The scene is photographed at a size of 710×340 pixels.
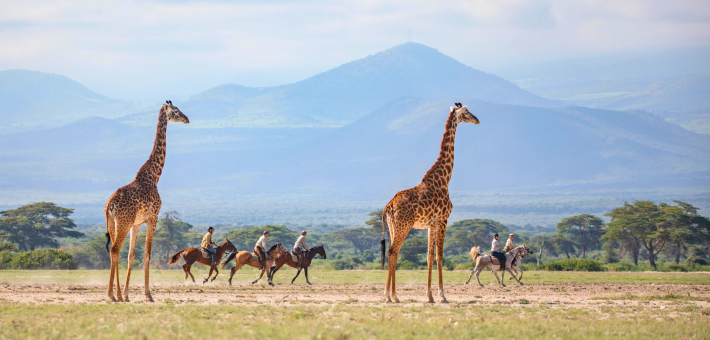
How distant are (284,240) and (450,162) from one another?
54535 millimetres

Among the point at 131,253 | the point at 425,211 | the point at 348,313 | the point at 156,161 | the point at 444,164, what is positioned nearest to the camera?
the point at 348,313

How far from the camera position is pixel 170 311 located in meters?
15.7

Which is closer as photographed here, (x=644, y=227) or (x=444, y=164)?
(x=444, y=164)

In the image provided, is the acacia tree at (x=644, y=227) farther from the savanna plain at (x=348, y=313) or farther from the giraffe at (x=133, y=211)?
the giraffe at (x=133, y=211)

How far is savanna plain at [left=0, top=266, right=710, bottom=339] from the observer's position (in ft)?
43.4

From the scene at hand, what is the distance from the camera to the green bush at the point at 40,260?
3841 cm

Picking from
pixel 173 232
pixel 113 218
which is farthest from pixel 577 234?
pixel 113 218

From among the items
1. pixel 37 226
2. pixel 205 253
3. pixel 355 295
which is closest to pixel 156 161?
pixel 355 295

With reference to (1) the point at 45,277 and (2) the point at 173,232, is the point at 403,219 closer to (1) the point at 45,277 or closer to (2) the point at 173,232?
(1) the point at 45,277

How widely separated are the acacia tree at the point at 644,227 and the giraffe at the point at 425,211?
→ 38.6m

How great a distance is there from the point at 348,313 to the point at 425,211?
13.4 feet

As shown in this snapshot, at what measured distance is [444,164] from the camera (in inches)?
784

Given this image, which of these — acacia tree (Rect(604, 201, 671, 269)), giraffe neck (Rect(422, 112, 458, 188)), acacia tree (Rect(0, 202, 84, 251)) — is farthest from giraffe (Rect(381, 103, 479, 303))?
acacia tree (Rect(0, 202, 84, 251))

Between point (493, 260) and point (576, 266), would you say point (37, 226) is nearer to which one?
point (576, 266)
